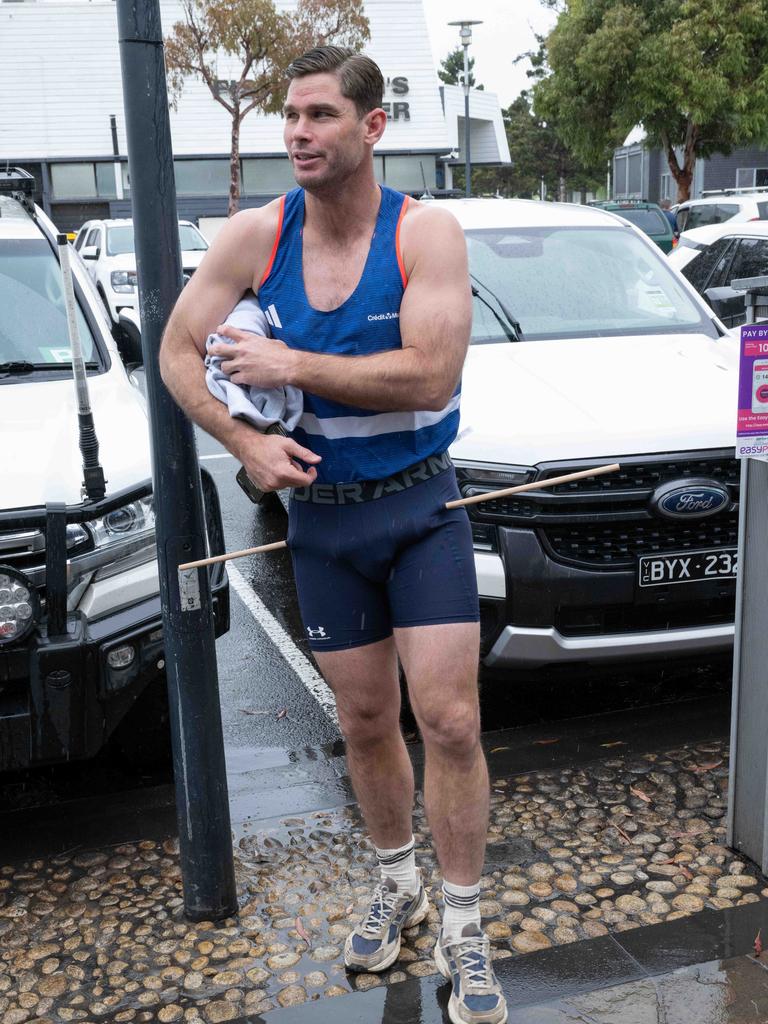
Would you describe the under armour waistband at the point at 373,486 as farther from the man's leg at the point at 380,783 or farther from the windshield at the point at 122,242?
the windshield at the point at 122,242

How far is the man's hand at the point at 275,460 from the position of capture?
2.62m

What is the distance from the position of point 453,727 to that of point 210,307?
1133 mm

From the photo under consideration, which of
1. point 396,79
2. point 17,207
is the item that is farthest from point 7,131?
point 17,207

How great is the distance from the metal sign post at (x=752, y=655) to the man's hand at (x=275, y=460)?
1.33 meters

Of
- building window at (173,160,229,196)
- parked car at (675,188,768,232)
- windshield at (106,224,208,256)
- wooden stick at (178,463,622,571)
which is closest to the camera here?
wooden stick at (178,463,622,571)

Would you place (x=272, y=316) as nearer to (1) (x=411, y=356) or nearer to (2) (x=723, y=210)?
(1) (x=411, y=356)

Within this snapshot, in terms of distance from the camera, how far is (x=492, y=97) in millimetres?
47531

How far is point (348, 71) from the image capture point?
2664mm

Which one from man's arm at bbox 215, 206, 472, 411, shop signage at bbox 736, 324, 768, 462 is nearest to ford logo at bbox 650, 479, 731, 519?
shop signage at bbox 736, 324, 768, 462

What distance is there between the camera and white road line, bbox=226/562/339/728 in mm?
4965

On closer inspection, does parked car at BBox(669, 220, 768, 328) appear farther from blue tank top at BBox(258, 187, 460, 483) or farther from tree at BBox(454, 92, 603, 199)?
tree at BBox(454, 92, 603, 199)

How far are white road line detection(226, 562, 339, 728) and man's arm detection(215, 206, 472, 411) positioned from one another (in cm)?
197

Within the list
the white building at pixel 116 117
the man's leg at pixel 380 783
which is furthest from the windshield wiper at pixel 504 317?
the white building at pixel 116 117

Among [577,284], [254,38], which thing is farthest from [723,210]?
[254,38]
